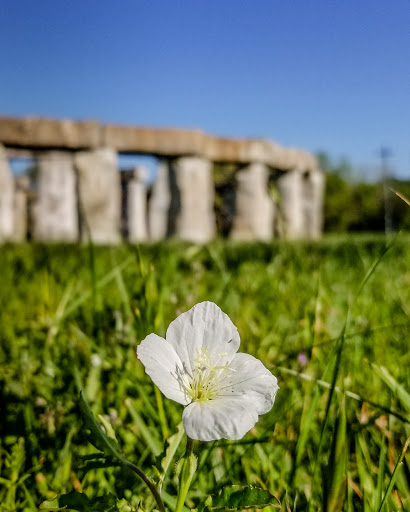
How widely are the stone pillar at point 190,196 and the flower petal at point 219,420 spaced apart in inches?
363

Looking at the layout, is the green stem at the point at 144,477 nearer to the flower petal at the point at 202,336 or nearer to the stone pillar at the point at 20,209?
the flower petal at the point at 202,336

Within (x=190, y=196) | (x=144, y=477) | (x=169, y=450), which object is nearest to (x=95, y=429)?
(x=144, y=477)

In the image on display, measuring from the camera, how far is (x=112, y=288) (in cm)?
273

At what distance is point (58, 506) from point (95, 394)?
0.62 m

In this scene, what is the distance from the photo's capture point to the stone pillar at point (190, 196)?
989 centimetres

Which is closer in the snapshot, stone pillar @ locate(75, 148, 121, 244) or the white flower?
the white flower

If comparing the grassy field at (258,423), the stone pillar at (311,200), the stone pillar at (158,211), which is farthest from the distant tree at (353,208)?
the grassy field at (258,423)

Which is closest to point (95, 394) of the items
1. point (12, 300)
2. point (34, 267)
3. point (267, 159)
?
point (12, 300)

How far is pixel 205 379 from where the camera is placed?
0.64 m

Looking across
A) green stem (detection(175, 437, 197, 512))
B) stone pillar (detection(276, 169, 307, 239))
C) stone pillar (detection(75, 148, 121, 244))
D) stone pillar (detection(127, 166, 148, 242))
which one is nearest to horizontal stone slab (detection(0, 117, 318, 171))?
stone pillar (detection(75, 148, 121, 244))

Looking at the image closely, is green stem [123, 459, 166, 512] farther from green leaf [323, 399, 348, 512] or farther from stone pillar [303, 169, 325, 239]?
stone pillar [303, 169, 325, 239]

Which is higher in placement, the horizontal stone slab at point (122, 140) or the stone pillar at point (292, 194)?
the horizontal stone slab at point (122, 140)

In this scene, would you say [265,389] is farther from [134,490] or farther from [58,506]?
[134,490]

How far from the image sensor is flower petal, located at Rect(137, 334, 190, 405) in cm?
58
